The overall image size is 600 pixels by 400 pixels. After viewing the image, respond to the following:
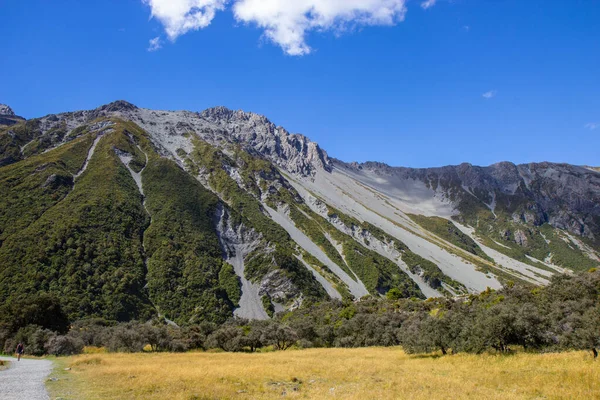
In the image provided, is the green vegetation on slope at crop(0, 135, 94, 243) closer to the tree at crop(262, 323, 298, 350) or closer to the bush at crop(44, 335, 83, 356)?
the bush at crop(44, 335, 83, 356)

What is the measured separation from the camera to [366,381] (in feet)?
71.7

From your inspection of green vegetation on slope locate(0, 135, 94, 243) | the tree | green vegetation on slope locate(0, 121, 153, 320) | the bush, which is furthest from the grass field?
green vegetation on slope locate(0, 135, 94, 243)

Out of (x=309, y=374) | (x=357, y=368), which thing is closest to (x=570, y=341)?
(x=357, y=368)

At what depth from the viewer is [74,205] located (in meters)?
142

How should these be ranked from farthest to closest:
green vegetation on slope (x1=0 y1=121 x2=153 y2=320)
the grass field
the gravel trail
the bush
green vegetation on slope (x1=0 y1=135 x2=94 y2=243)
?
green vegetation on slope (x1=0 y1=135 x2=94 y2=243) → green vegetation on slope (x1=0 y1=121 x2=153 y2=320) → the bush → the gravel trail → the grass field

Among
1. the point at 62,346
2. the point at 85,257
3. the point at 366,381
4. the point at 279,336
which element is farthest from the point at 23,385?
the point at 85,257

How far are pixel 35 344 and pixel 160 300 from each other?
75412 mm

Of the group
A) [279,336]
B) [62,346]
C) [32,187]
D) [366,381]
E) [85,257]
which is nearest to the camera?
[366,381]

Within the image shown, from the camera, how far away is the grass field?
1688 cm

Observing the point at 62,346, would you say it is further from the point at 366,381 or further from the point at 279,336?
the point at 366,381

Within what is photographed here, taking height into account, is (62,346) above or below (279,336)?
above

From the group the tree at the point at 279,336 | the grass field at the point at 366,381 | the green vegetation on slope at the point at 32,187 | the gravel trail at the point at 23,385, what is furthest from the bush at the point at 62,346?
the green vegetation on slope at the point at 32,187

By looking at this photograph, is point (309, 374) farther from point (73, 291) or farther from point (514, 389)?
point (73, 291)

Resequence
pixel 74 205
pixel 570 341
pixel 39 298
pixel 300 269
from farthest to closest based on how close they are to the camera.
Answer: pixel 300 269 < pixel 74 205 < pixel 39 298 < pixel 570 341
